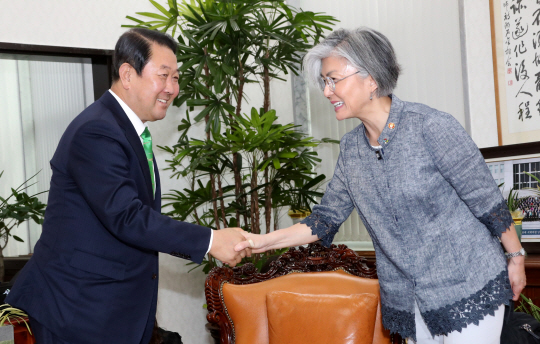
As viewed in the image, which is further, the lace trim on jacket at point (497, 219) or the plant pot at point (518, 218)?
the plant pot at point (518, 218)

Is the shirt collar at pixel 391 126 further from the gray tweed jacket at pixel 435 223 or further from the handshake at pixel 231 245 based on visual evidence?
the handshake at pixel 231 245

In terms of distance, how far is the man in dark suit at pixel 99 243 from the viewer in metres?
1.67

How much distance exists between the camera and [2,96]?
447 centimetres

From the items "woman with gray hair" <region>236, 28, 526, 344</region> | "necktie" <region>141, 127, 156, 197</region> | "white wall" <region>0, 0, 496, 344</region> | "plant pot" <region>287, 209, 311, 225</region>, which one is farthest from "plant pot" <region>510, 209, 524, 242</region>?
"necktie" <region>141, 127, 156, 197</region>

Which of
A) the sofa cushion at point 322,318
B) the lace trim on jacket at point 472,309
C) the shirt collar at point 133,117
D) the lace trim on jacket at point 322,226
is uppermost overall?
the shirt collar at point 133,117

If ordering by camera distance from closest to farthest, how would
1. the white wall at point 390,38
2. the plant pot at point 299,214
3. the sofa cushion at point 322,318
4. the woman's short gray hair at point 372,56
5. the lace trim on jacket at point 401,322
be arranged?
1. the lace trim on jacket at point 401,322
2. the woman's short gray hair at point 372,56
3. the sofa cushion at point 322,318
4. the white wall at point 390,38
5. the plant pot at point 299,214

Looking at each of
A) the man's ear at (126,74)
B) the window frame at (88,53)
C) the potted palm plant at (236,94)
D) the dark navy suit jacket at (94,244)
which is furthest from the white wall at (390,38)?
the dark navy suit jacket at (94,244)

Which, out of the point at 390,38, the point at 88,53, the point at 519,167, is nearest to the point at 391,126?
the point at 519,167

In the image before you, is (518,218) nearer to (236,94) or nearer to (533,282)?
(533,282)

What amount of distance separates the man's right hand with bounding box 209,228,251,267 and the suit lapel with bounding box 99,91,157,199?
32 cm

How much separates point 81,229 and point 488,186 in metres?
1.26

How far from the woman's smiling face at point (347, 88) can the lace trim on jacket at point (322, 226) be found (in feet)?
1.38

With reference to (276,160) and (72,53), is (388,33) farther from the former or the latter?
(72,53)

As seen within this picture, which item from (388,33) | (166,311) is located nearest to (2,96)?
(166,311)
